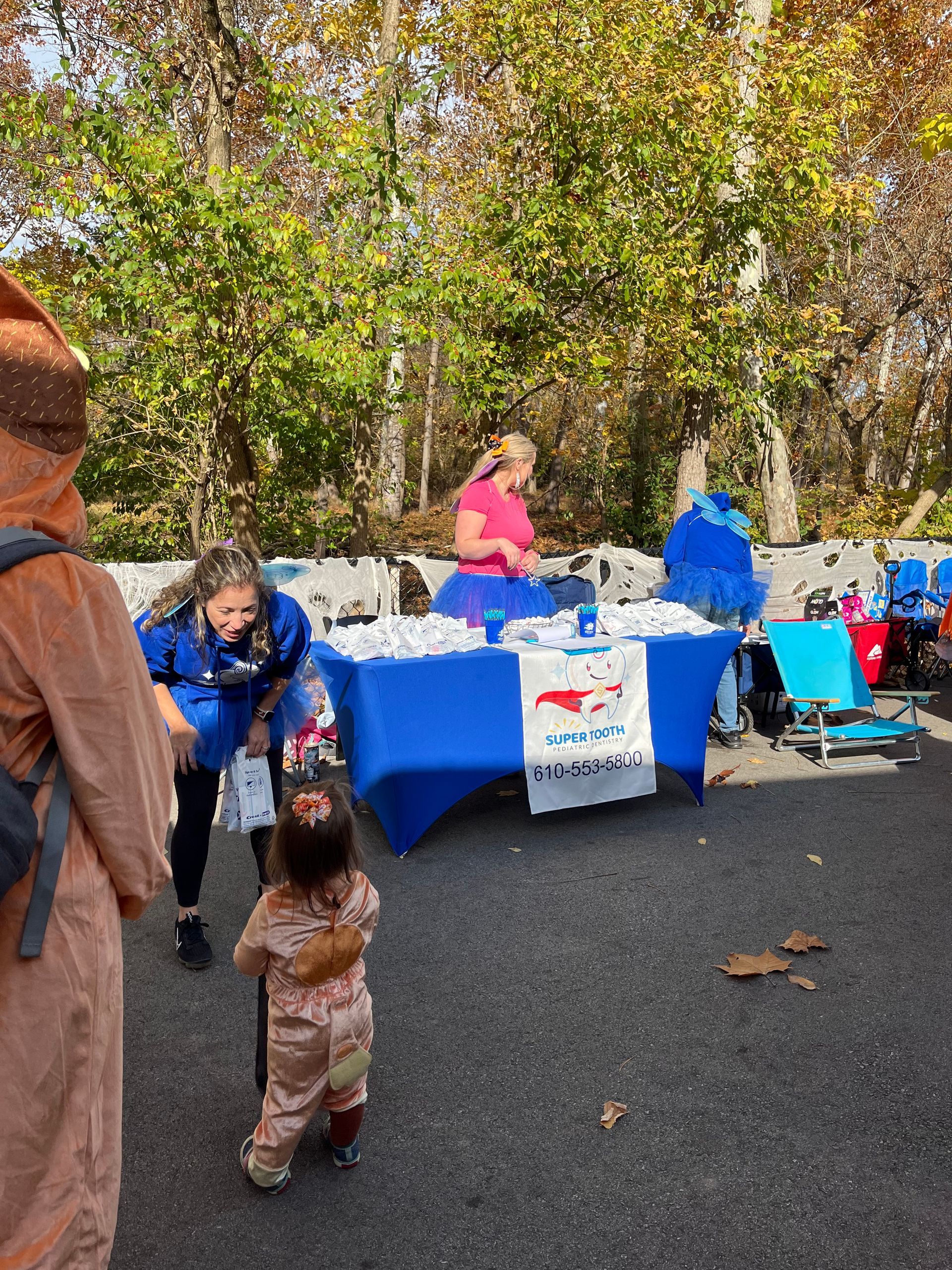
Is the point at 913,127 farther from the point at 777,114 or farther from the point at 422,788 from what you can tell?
the point at 422,788

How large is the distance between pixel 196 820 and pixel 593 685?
2504mm

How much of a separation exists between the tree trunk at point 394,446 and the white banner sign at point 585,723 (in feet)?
14.6

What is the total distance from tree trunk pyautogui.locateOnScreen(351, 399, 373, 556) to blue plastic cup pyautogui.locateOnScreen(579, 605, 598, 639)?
633 centimetres

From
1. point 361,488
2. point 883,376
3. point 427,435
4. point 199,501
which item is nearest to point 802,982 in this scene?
point 199,501

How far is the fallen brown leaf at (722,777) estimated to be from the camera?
21.4ft

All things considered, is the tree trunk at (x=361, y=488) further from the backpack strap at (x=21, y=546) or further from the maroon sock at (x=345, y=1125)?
the backpack strap at (x=21, y=546)

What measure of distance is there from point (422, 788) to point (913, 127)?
1989cm

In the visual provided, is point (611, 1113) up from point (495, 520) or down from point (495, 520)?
down

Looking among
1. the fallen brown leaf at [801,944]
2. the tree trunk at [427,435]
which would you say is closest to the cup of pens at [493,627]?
the fallen brown leaf at [801,944]

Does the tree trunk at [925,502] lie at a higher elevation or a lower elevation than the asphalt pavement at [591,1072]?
higher

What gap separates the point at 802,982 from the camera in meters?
3.82

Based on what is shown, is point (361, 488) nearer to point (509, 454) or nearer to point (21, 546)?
point (509, 454)

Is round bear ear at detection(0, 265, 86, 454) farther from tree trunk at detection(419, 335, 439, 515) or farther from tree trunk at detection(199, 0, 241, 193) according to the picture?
tree trunk at detection(419, 335, 439, 515)

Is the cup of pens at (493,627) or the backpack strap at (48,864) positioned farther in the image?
the cup of pens at (493,627)
